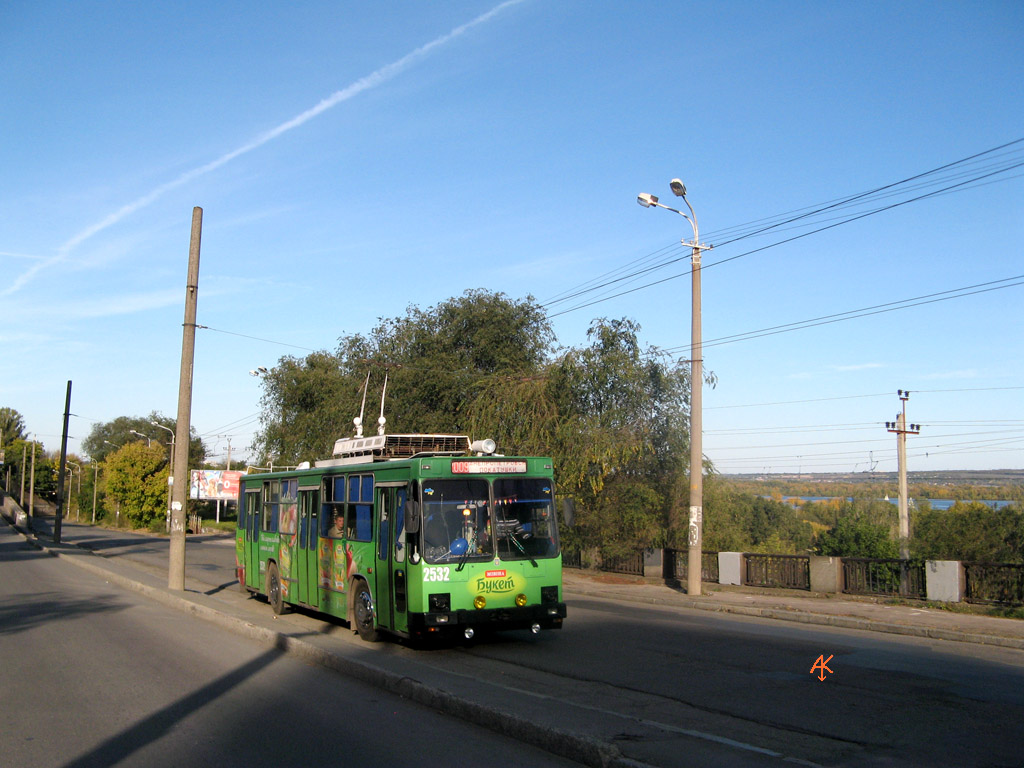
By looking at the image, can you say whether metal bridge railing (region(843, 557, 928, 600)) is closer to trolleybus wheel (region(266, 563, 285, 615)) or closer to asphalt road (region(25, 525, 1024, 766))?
asphalt road (region(25, 525, 1024, 766))

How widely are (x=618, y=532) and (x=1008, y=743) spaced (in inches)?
717

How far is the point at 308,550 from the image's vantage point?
15.1 metres

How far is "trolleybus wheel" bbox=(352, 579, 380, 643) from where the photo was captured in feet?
41.1

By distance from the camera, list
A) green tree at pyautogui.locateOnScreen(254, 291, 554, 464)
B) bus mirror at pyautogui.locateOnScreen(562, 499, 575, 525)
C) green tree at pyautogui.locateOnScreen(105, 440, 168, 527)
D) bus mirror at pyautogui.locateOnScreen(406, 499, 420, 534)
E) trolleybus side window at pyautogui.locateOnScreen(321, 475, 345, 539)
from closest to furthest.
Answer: bus mirror at pyautogui.locateOnScreen(406, 499, 420, 534) → bus mirror at pyautogui.locateOnScreen(562, 499, 575, 525) → trolleybus side window at pyautogui.locateOnScreen(321, 475, 345, 539) → green tree at pyautogui.locateOnScreen(254, 291, 554, 464) → green tree at pyautogui.locateOnScreen(105, 440, 168, 527)

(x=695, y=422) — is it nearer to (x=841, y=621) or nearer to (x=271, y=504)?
(x=841, y=621)

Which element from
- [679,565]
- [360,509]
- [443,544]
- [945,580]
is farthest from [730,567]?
[443,544]

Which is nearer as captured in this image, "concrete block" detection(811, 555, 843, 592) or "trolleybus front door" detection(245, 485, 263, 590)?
"trolleybus front door" detection(245, 485, 263, 590)

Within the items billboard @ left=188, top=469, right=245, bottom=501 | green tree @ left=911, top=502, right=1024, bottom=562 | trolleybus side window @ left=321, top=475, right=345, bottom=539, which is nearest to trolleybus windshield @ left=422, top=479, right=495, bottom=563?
trolleybus side window @ left=321, top=475, right=345, bottom=539

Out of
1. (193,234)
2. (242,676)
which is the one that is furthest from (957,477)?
(242,676)

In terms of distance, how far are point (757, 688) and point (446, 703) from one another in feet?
11.6

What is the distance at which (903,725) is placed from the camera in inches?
293

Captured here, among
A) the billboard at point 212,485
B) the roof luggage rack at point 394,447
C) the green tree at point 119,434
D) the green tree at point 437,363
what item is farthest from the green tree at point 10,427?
the roof luggage rack at point 394,447

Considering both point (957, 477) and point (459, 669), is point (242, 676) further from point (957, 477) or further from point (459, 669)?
point (957, 477)

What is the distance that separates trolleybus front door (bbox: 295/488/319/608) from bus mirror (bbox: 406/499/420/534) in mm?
4090
